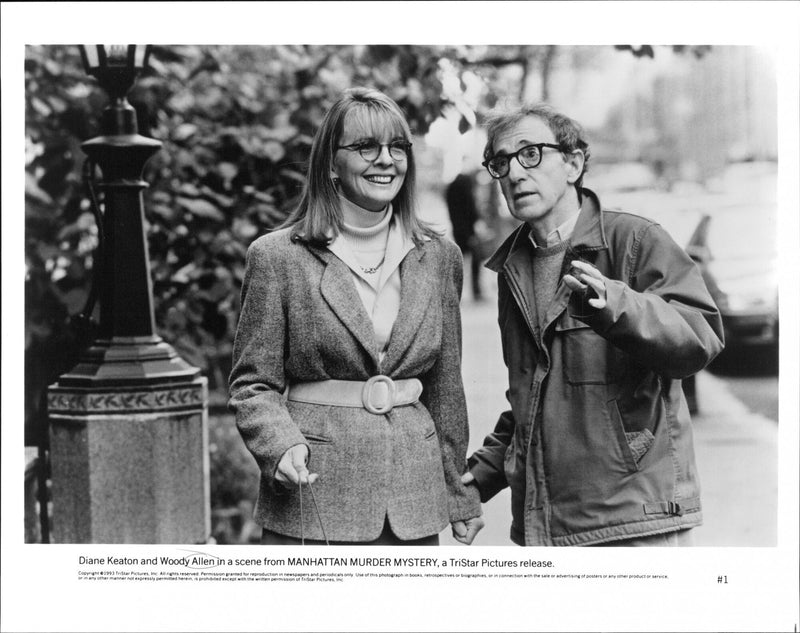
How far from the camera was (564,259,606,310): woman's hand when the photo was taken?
3.29 meters

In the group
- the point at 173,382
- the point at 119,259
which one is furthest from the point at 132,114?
the point at 173,382

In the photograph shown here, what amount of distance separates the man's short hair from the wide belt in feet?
2.64

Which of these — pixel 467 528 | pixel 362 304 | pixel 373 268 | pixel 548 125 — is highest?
pixel 548 125

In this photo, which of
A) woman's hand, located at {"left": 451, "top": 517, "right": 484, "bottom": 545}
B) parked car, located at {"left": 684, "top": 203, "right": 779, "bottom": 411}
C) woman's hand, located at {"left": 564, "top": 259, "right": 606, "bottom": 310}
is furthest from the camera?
parked car, located at {"left": 684, "top": 203, "right": 779, "bottom": 411}

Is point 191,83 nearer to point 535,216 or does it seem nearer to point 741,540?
point 535,216

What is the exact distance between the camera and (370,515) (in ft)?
12.0

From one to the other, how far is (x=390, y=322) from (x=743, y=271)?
205 centimetres

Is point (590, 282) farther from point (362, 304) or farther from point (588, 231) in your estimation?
point (362, 304)

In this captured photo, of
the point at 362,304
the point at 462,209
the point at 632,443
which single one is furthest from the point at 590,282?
the point at 462,209

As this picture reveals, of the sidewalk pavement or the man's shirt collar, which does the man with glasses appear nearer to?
the man's shirt collar

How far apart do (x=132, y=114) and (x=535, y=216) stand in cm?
210

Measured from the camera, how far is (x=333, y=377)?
369 centimetres

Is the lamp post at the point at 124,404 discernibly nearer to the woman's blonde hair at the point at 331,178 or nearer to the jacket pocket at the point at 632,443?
the woman's blonde hair at the point at 331,178

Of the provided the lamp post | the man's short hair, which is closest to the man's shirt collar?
the man's short hair
